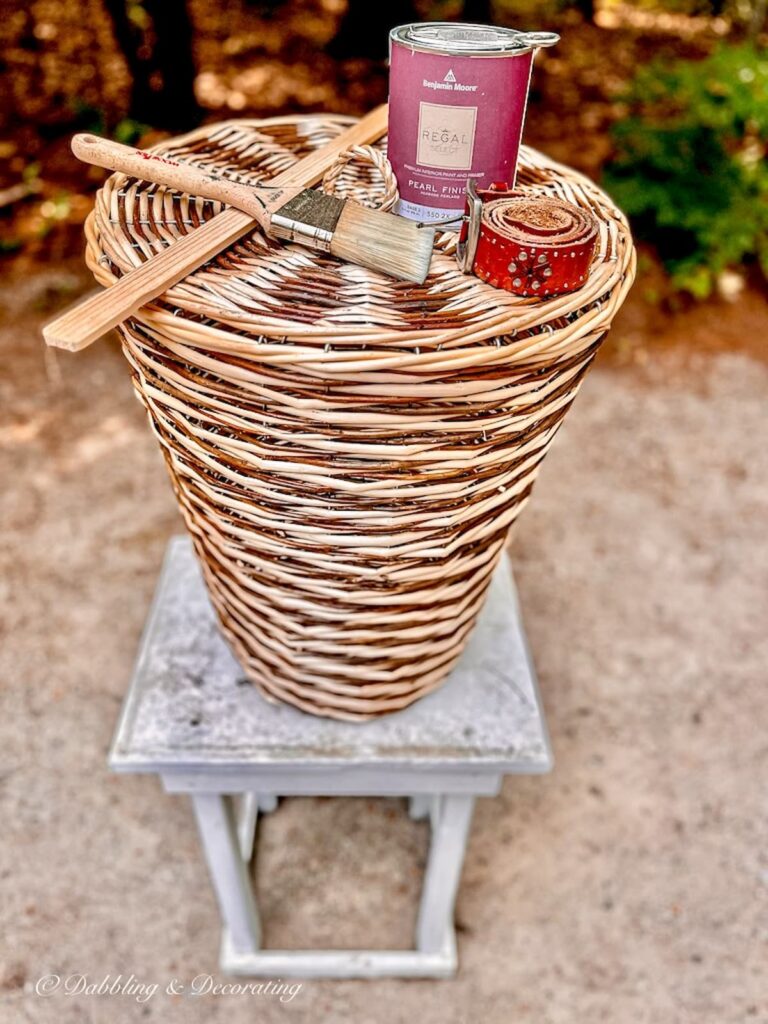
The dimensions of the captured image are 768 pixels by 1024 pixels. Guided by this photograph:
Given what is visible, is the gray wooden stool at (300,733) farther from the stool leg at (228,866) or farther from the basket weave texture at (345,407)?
the basket weave texture at (345,407)

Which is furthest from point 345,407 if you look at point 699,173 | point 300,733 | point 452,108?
point 699,173

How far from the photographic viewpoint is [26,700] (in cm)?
160

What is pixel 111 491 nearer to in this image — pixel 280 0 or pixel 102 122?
pixel 102 122

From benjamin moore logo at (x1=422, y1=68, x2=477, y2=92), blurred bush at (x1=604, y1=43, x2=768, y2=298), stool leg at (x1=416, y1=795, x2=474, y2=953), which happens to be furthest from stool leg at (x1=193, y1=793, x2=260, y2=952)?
blurred bush at (x1=604, y1=43, x2=768, y2=298)

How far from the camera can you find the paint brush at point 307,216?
0.65 metres

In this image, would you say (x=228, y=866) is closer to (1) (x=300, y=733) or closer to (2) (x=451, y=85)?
(1) (x=300, y=733)

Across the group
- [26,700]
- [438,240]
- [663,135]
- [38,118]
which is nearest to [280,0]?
[38,118]

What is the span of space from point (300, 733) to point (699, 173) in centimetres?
234

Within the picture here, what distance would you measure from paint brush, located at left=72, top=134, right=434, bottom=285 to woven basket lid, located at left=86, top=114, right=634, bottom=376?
0.05 ft

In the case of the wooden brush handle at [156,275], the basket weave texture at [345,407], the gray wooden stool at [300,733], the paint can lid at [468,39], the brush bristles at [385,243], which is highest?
the paint can lid at [468,39]

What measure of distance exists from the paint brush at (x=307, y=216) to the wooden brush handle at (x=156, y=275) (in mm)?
21

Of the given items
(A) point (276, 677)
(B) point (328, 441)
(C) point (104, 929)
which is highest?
(B) point (328, 441)

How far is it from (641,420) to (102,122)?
7.16 feet

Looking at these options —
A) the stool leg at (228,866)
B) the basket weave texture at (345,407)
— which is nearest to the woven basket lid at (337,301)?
the basket weave texture at (345,407)
